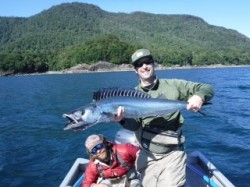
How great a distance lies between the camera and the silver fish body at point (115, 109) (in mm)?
5828

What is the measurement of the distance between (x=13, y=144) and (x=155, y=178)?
585 inches

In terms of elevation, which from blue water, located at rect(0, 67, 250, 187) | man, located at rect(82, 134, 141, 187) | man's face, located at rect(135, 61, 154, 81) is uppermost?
man's face, located at rect(135, 61, 154, 81)

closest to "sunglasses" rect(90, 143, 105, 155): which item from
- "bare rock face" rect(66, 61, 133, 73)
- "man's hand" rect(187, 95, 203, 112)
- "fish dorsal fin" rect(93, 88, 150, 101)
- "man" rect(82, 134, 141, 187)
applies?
"man" rect(82, 134, 141, 187)

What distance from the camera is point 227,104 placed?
3331 centimetres

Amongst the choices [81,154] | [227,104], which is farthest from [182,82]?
[227,104]

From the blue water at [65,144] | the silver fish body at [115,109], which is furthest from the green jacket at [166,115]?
the blue water at [65,144]

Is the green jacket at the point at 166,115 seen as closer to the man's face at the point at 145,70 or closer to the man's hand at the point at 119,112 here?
the man's face at the point at 145,70

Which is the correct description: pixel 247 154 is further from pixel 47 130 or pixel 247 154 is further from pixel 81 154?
pixel 47 130

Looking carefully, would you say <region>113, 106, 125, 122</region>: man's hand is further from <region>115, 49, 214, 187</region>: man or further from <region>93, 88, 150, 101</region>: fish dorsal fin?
<region>115, 49, 214, 187</region>: man

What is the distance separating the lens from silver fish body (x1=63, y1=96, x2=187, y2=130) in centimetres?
583

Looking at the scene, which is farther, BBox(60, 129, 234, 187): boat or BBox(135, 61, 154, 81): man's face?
BBox(60, 129, 234, 187): boat

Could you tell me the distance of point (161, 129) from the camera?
670 cm

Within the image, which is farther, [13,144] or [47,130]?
[47,130]

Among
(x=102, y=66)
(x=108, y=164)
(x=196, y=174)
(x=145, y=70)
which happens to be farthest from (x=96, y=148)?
(x=102, y=66)
